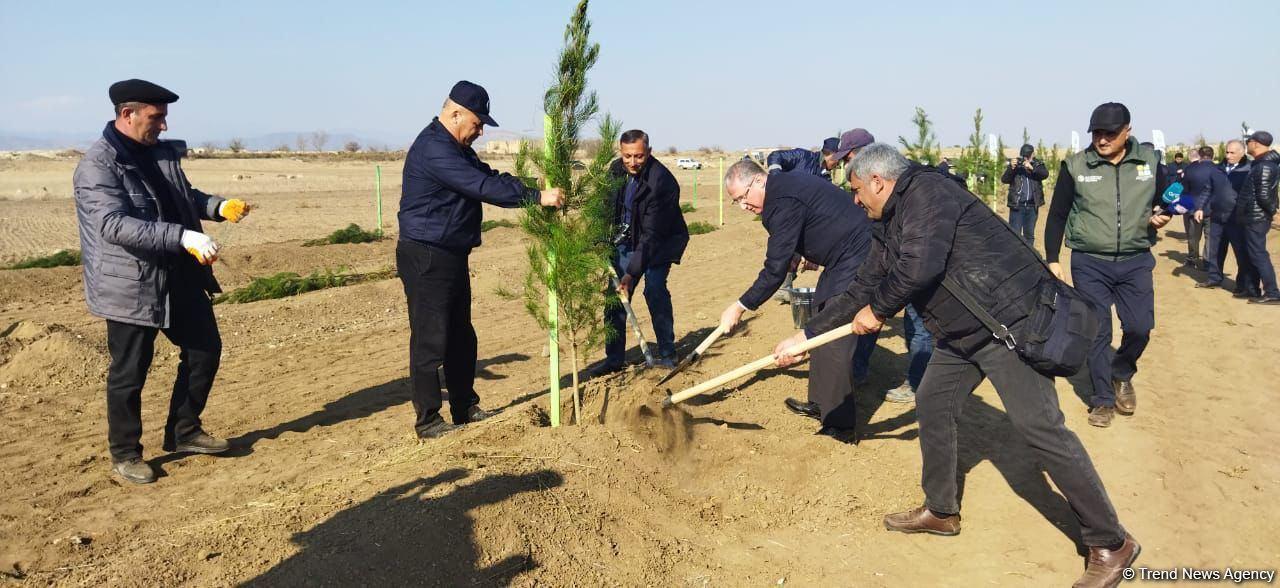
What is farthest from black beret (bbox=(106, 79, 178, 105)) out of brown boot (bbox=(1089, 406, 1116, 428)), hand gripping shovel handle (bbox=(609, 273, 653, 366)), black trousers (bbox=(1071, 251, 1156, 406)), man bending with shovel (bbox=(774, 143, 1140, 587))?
brown boot (bbox=(1089, 406, 1116, 428))

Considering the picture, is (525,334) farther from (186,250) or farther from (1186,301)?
(1186,301)

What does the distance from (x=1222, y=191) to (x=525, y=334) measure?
8757 millimetres

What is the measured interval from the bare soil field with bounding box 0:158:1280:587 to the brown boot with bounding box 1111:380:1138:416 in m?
0.14

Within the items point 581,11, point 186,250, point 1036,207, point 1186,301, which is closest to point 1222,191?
point 1186,301

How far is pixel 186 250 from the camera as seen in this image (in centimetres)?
471

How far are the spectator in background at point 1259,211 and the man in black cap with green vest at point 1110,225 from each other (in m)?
5.95

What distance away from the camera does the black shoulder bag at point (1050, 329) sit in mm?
3609

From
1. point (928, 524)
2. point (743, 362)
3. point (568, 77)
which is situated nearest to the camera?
point (928, 524)

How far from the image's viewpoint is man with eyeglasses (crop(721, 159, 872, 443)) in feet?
16.8

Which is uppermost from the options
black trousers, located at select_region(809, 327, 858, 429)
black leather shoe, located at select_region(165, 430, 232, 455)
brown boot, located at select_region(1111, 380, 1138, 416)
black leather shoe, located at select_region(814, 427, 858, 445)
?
black trousers, located at select_region(809, 327, 858, 429)

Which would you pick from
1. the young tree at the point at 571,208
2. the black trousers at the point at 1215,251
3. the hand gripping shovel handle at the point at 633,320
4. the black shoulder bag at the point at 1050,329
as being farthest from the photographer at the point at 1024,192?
the black shoulder bag at the point at 1050,329

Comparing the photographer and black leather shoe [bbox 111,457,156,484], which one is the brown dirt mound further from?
the photographer

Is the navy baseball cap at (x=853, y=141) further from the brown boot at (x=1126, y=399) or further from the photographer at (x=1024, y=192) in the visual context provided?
the photographer at (x=1024, y=192)

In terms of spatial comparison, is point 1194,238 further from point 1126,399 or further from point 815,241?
point 815,241
